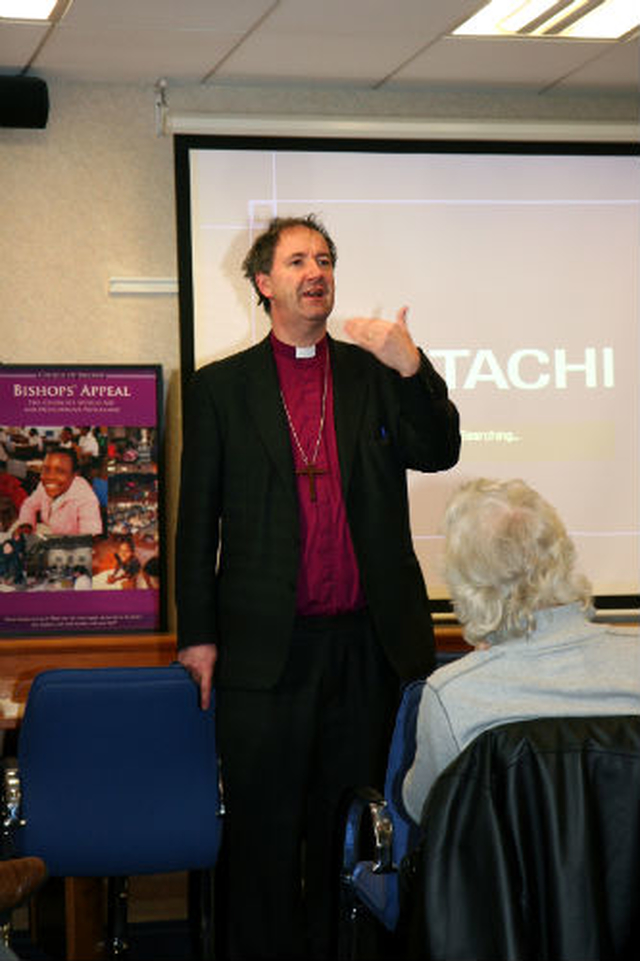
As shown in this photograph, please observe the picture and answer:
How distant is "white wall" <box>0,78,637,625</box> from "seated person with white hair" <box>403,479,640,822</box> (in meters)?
2.33

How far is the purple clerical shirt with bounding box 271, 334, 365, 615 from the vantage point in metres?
3.33

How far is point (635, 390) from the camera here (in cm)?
492

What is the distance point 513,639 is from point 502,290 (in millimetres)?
2741

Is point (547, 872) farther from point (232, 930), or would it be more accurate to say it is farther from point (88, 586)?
point (88, 586)

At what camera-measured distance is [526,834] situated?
6.70ft

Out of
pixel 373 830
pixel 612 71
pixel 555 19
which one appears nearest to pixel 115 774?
pixel 373 830

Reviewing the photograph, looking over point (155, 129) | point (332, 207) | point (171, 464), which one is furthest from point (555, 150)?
point (171, 464)

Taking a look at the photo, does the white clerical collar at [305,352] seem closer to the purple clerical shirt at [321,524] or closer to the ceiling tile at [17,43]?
the purple clerical shirt at [321,524]

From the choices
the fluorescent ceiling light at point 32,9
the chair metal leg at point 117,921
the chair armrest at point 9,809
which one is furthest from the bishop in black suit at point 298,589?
the fluorescent ceiling light at point 32,9

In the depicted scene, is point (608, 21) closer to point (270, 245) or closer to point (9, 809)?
point (270, 245)

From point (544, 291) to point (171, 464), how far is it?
1.46 meters

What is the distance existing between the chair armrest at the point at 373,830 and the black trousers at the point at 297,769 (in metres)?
0.54

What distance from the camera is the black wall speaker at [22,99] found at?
4.45 m

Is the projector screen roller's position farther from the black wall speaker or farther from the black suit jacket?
the black suit jacket
